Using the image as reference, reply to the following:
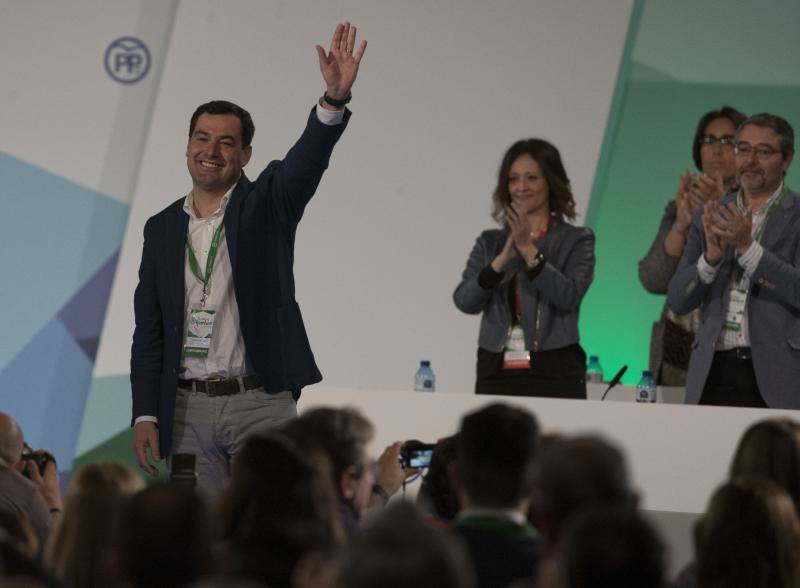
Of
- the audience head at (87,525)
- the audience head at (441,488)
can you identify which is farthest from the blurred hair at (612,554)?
the audience head at (441,488)

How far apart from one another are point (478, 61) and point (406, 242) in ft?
3.42

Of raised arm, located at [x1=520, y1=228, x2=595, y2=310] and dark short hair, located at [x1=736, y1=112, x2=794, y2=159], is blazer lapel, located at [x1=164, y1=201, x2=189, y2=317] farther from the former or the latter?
dark short hair, located at [x1=736, y1=112, x2=794, y2=159]

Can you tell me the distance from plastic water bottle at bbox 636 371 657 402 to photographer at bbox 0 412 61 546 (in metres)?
2.12

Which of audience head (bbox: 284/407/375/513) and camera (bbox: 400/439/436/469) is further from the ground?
audience head (bbox: 284/407/375/513)

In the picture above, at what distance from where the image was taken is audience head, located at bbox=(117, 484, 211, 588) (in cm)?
158

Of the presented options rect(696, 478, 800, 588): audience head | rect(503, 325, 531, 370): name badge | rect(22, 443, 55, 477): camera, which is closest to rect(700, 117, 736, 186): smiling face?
rect(503, 325, 531, 370): name badge

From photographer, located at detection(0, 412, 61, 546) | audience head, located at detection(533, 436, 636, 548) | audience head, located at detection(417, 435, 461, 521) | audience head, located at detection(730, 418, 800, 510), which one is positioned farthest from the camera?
audience head, located at detection(417, 435, 461, 521)

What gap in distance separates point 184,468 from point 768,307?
6.67ft

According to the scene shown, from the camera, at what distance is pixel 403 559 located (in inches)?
50.1

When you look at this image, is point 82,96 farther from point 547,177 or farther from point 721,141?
point 721,141

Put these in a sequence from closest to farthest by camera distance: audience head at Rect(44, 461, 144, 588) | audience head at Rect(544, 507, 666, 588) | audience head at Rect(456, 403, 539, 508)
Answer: audience head at Rect(544, 507, 666, 588)
audience head at Rect(44, 461, 144, 588)
audience head at Rect(456, 403, 539, 508)

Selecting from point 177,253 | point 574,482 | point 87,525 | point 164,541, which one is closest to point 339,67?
point 177,253

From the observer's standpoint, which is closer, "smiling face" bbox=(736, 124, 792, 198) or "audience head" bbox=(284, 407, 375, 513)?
"audience head" bbox=(284, 407, 375, 513)

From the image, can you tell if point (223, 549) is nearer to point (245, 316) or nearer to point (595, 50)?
point (245, 316)
